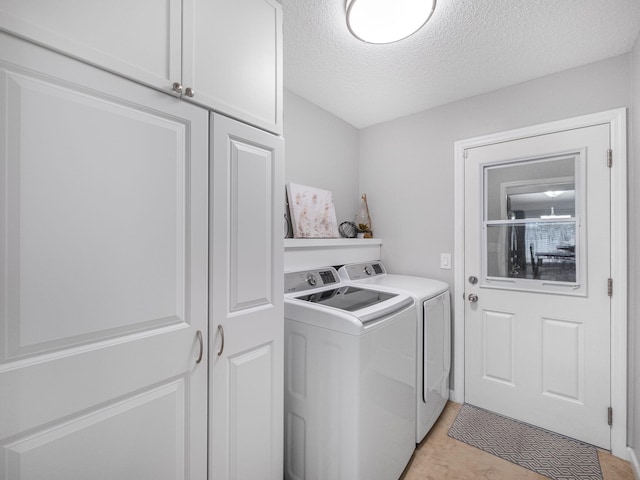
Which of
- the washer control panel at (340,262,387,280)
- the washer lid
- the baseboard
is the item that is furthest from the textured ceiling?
the baseboard

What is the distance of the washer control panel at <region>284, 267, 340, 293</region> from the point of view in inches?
70.4

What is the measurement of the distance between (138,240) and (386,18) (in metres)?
1.45

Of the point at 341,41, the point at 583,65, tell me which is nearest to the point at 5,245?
the point at 341,41

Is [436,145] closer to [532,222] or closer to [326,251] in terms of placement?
[532,222]

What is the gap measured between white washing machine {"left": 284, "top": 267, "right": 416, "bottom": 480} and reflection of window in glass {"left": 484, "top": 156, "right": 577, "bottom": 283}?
100cm

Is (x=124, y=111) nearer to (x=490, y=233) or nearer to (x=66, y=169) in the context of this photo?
(x=66, y=169)

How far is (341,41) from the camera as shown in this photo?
164 cm

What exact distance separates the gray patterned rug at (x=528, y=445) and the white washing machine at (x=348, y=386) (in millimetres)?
591

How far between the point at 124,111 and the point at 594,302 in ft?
8.47

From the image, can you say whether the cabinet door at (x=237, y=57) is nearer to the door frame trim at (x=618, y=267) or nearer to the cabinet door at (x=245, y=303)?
the cabinet door at (x=245, y=303)

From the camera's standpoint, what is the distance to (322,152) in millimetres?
2451

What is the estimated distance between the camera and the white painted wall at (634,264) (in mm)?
1607

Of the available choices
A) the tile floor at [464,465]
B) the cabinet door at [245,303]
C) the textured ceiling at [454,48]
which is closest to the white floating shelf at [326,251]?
the cabinet door at [245,303]

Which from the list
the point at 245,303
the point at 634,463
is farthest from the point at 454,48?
the point at 634,463
